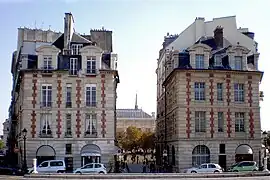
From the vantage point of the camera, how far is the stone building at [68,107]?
4175cm

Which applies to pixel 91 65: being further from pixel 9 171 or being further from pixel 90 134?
pixel 9 171

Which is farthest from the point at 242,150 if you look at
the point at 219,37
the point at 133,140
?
the point at 133,140

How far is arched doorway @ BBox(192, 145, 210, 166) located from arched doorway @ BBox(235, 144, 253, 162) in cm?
295

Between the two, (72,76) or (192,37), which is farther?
(192,37)

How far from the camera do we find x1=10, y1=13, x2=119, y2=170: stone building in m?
41.8

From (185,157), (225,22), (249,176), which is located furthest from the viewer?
(225,22)

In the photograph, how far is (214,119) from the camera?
41969 millimetres

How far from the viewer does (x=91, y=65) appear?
141ft

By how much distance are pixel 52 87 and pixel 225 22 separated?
868 inches

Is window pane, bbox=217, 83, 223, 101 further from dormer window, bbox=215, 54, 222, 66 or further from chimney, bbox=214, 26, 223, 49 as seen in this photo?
chimney, bbox=214, 26, 223, 49

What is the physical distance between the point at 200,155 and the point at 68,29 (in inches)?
734

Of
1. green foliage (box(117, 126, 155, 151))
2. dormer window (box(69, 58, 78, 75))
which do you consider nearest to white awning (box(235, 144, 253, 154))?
dormer window (box(69, 58, 78, 75))

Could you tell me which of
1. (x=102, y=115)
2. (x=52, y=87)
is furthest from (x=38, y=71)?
(x=102, y=115)

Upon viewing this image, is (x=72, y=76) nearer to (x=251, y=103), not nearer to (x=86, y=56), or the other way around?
(x=86, y=56)
